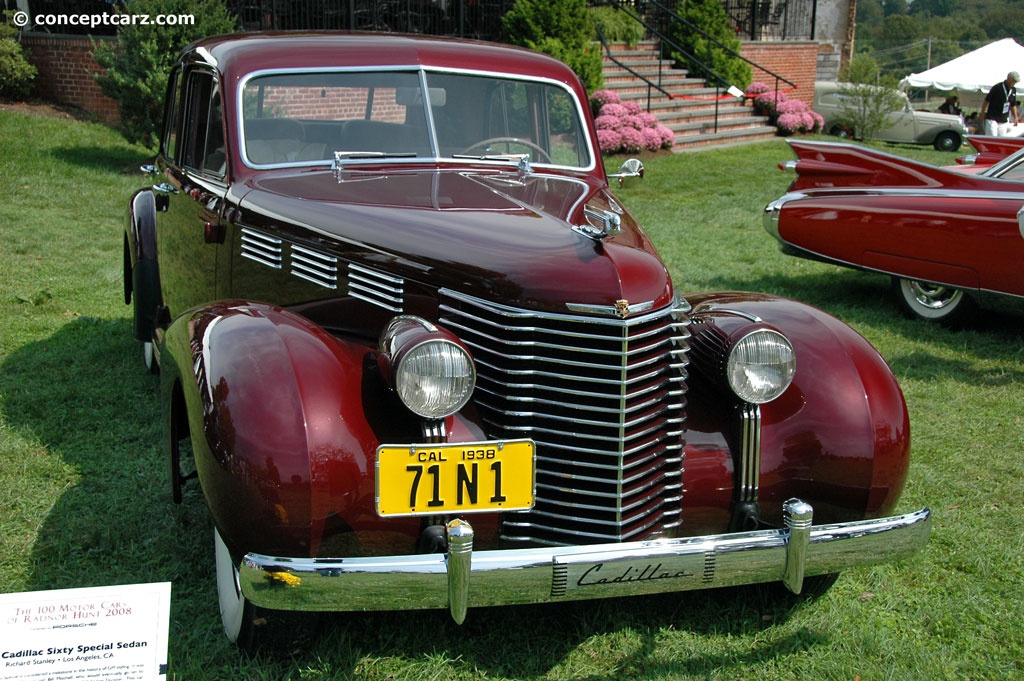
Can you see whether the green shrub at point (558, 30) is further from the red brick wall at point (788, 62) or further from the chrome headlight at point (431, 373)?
the chrome headlight at point (431, 373)

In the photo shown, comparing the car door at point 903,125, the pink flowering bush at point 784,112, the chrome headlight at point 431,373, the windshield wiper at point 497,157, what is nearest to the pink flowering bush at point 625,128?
the pink flowering bush at point 784,112

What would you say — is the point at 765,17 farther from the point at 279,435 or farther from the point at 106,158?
the point at 279,435

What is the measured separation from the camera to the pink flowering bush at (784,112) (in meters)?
19.0

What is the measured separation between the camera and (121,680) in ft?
7.50

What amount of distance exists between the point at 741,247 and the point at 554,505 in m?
7.03

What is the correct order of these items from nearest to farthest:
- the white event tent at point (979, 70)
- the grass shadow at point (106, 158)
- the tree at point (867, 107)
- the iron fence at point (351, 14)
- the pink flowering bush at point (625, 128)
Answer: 1. the grass shadow at point (106, 158)
2. the iron fence at point (351, 14)
3. the pink flowering bush at point (625, 128)
4. the tree at point (867, 107)
5. the white event tent at point (979, 70)

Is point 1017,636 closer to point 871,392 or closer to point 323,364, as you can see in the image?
point 871,392

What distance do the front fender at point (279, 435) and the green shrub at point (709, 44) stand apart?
17791 millimetres

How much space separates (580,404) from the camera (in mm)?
2783

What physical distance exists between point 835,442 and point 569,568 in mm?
1041

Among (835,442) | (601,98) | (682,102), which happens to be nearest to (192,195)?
(835,442)

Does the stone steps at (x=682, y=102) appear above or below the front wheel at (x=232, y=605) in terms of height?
above

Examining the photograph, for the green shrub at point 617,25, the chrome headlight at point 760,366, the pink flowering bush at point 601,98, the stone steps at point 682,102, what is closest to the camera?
the chrome headlight at point 760,366

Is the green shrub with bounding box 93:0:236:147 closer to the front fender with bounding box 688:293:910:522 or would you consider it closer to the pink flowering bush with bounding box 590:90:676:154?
the pink flowering bush with bounding box 590:90:676:154
